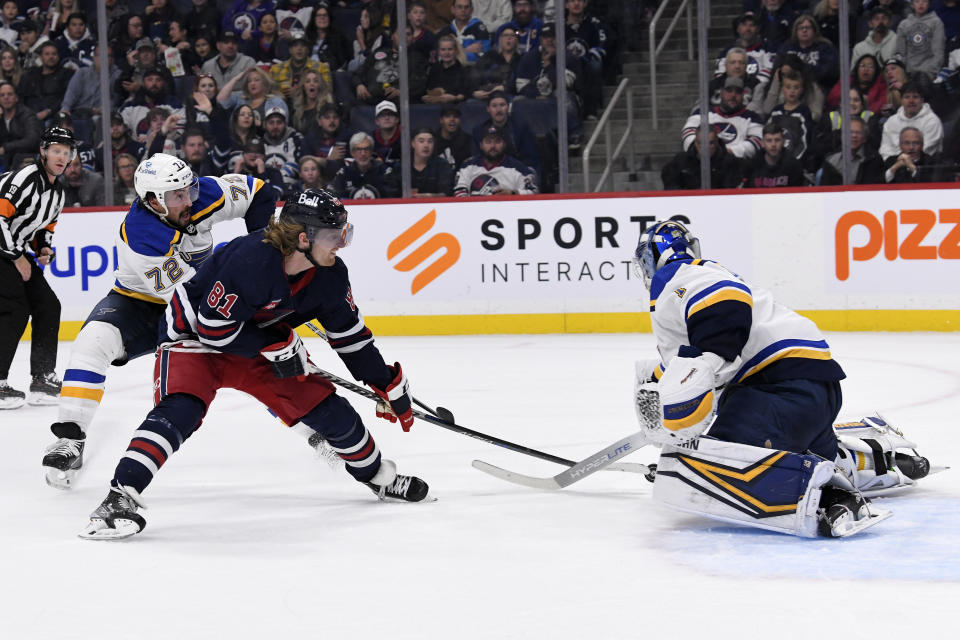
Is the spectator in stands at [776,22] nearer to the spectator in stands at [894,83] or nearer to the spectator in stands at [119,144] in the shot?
the spectator in stands at [894,83]

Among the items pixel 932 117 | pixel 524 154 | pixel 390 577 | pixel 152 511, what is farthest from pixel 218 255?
pixel 932 117

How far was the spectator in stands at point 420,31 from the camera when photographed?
7.95 metres

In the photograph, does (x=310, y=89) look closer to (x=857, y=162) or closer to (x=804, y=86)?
(x=804, y=86)

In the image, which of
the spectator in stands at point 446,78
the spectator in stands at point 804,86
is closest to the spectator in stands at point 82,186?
the spectator in stands at point 446,78

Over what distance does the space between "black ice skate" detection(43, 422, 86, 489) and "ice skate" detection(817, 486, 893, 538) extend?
83.6 inches

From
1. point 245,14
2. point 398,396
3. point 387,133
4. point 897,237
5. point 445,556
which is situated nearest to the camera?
Answer: point 445,556

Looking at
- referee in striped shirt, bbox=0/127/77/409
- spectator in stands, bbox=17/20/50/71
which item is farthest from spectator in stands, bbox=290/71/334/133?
referee in striped shirt, bbox=0/127/77/409

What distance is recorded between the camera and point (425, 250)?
7.74m

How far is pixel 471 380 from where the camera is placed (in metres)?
5.70

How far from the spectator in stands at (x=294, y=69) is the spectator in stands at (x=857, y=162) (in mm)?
3240

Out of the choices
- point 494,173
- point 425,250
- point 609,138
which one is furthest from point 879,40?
point 425,250

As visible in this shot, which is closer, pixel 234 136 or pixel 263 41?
pixel 234 136

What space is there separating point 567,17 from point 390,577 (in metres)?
5.83

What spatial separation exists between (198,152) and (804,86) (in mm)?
3911
